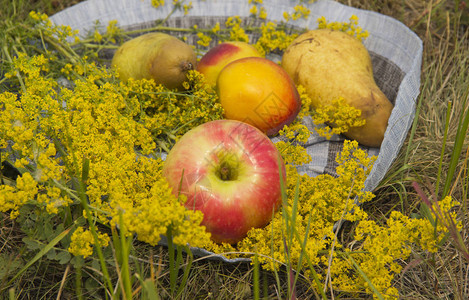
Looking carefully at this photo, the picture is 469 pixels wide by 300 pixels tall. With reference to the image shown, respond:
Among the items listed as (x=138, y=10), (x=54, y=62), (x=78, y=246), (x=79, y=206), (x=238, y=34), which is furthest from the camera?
(x=138, y=10)

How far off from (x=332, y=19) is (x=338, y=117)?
680mm

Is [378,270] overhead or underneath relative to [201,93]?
underneath

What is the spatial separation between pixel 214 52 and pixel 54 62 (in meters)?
0.70

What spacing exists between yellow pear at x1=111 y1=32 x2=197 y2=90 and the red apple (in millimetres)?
334

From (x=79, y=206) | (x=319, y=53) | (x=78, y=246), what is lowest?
(x=79, y=206)

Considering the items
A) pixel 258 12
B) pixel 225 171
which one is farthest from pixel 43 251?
pixel 258 12

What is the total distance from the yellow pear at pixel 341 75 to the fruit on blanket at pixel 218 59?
0.76ft

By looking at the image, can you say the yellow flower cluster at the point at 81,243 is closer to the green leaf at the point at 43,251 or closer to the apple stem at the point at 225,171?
the green leaf at the point at 43,251

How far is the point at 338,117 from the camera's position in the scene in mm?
1779

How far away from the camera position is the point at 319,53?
6.23ft

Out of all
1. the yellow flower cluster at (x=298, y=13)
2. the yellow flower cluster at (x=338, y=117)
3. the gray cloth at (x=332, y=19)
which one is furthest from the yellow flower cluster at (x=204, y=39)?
the yellow flower cluster at (x=338, y=117)

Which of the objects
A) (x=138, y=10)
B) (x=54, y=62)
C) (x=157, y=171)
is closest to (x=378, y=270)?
(x=157, y=171)

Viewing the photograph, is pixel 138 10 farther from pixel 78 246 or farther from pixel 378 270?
pixel 378 270

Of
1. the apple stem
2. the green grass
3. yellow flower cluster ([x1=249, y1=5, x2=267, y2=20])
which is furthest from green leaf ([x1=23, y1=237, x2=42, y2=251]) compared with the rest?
yellow flower cluster ([x1=249, y1=5, x2=267, y2=20])
